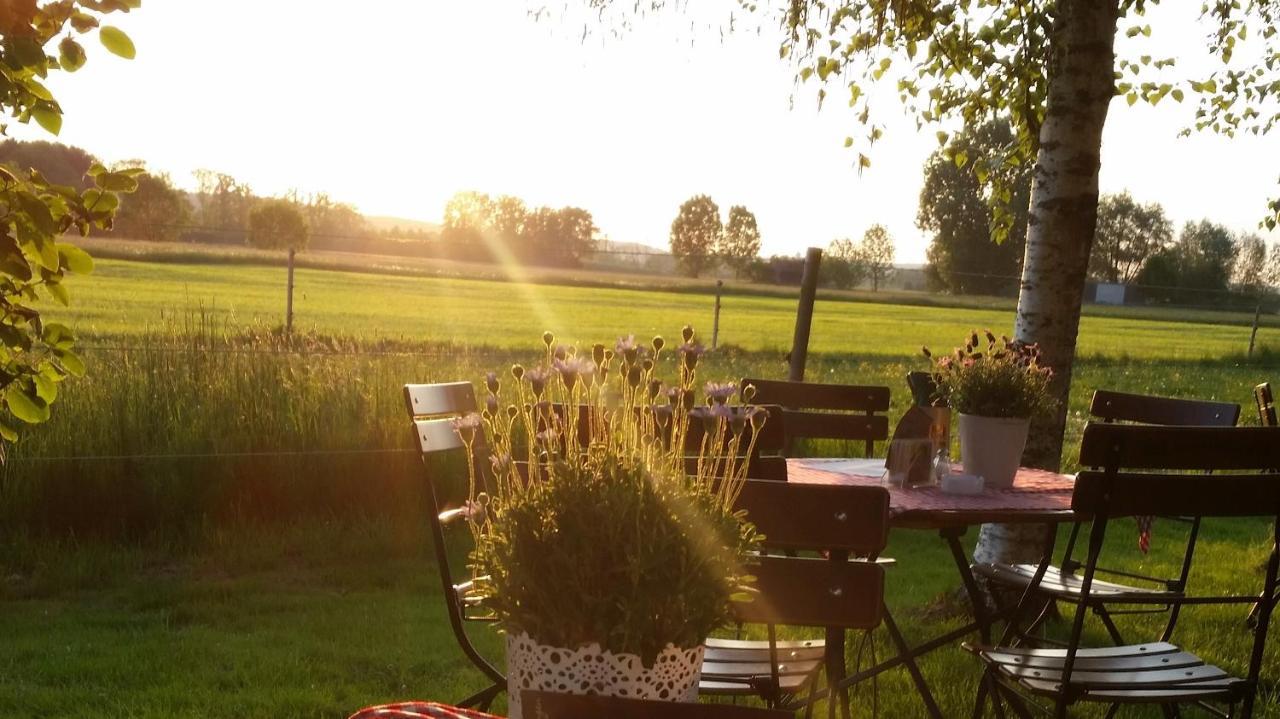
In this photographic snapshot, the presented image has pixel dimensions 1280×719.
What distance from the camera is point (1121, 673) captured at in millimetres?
2898

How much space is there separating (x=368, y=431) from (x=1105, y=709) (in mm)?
3948

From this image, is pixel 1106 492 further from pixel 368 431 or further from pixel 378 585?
pixel 368 431

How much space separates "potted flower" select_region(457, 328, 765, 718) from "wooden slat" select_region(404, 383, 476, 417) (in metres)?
1.37

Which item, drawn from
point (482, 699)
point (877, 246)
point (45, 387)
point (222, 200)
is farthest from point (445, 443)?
point (877, 246)

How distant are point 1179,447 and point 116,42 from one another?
7.48ft

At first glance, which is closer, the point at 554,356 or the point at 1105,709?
the point at 554,356

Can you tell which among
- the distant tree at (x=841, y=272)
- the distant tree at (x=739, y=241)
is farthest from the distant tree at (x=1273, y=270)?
the distant tree at (x=739, y=241)

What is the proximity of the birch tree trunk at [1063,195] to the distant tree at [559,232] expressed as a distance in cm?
5691

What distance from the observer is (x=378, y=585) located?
17.8 feet

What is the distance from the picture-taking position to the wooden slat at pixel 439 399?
122 inches

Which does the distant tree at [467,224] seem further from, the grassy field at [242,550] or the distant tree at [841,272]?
the grassy field at [242,550]

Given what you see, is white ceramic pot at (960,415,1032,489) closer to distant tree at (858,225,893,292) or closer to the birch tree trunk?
the birch tree trunk

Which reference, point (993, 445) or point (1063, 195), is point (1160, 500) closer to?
point (993, 445)

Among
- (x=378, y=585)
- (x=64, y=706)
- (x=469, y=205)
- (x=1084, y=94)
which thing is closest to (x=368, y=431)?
(x=378, y=585)
